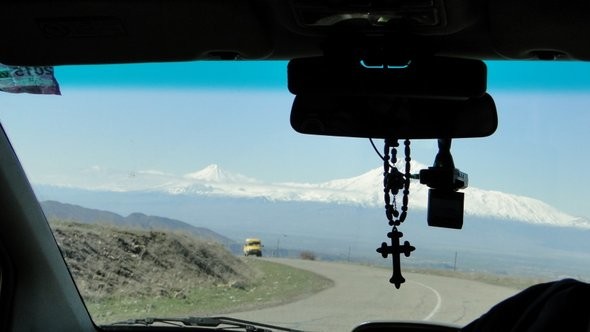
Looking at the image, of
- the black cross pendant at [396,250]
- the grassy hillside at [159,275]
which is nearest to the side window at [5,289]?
the grassy hillside at [159,275]

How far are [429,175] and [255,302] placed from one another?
1968 millimetres

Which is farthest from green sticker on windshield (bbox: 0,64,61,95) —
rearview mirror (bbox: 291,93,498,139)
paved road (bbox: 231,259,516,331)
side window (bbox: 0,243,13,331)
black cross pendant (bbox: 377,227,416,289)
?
black cross pendant (bbox: 377,227,416,289)

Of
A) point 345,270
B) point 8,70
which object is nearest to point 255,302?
point 345,270

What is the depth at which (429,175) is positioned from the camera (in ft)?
11.9

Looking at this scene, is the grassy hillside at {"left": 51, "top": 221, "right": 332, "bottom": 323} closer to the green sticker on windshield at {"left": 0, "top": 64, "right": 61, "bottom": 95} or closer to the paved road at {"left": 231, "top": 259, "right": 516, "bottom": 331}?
the paved road at {"left": 231, "top": 259, "right": 516, "bottom": 331}

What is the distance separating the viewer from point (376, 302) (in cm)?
522

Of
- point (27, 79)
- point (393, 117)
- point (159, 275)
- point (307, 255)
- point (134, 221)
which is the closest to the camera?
point (393, 117)

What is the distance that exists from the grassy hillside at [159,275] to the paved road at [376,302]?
0.82 ft

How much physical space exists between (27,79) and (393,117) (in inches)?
80.3

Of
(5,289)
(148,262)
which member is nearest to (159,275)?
(148,262)

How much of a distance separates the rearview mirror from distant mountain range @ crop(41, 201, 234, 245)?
6.28 ft

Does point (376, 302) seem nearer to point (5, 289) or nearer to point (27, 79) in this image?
point (5, 289)

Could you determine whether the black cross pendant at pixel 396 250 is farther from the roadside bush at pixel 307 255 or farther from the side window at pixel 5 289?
the side window at pixel 5 289

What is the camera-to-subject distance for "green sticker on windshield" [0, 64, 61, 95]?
12.5 ft
